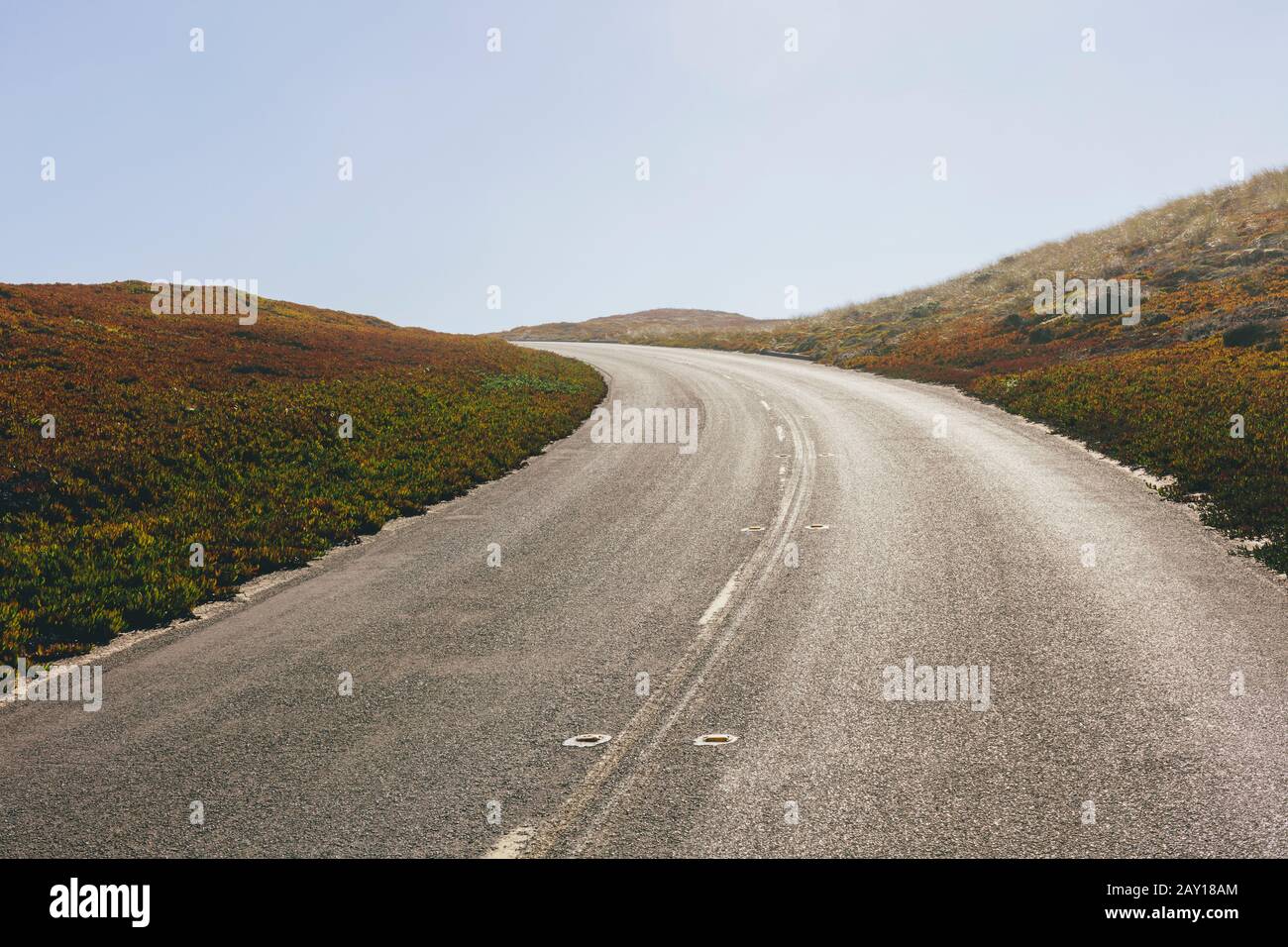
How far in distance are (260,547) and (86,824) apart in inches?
295

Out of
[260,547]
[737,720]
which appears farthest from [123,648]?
[737,720]

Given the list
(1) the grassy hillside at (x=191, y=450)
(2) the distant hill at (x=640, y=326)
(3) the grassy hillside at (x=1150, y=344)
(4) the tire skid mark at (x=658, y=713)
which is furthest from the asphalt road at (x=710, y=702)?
(2) the distant hill at (x=640, y=326)

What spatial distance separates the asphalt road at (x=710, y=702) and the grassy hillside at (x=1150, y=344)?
117 inches

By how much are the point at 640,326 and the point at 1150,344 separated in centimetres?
6781

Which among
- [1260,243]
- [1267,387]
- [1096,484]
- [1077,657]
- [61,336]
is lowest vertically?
[1077,657]

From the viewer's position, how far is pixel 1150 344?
2995 cm

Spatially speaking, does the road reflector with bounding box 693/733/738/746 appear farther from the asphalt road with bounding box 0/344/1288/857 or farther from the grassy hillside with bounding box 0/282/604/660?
the grassy hillside with bounding box 0/282/604/660

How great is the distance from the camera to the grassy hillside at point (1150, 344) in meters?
15.4

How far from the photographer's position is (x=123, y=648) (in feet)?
30.2

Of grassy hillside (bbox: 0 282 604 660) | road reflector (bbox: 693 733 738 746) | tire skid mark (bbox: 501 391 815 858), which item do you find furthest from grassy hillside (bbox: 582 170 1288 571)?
grassy hillside (bbox: 0 282 604 660)

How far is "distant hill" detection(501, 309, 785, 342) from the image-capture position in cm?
7894

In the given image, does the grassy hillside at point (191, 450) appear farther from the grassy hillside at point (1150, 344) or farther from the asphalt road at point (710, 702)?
the grassy hillside at point (1150, 344)

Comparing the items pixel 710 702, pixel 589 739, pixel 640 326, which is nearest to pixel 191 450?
pixel 589 739
